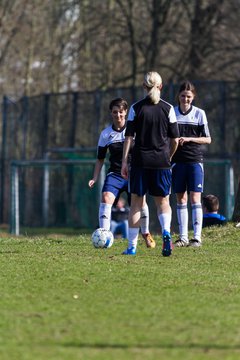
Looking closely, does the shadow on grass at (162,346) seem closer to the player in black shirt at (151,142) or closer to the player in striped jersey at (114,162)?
the player in black shirt at (151,142)

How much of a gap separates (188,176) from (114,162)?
0.98 meters

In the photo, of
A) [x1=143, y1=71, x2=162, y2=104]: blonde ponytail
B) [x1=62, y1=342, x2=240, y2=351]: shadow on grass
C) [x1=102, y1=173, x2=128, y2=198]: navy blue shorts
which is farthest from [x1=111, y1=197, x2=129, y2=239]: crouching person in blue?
[x1=62, y1=342, x2=240, y2=351]: shadow on grass

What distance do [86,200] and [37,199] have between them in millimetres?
1939

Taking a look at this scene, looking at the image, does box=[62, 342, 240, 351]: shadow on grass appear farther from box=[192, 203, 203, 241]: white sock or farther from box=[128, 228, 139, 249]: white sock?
box=[192, 203, 203, 241]: white sock

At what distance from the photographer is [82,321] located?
8.02 m

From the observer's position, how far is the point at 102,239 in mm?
13547

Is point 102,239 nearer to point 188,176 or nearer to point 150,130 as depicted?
point 188,176

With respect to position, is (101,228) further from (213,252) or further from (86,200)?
(86,200)

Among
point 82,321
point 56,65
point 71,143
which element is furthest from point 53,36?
point 82,321

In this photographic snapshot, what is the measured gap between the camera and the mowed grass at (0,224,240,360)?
23.2 ft

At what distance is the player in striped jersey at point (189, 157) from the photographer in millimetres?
13352

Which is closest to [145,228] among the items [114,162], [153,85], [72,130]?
[114,162]

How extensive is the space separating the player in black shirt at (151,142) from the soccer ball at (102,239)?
1257 mm

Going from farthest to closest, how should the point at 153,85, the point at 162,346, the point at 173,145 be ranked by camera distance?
the point at 173,145 < the point at 153,85 < the point at 162,346
